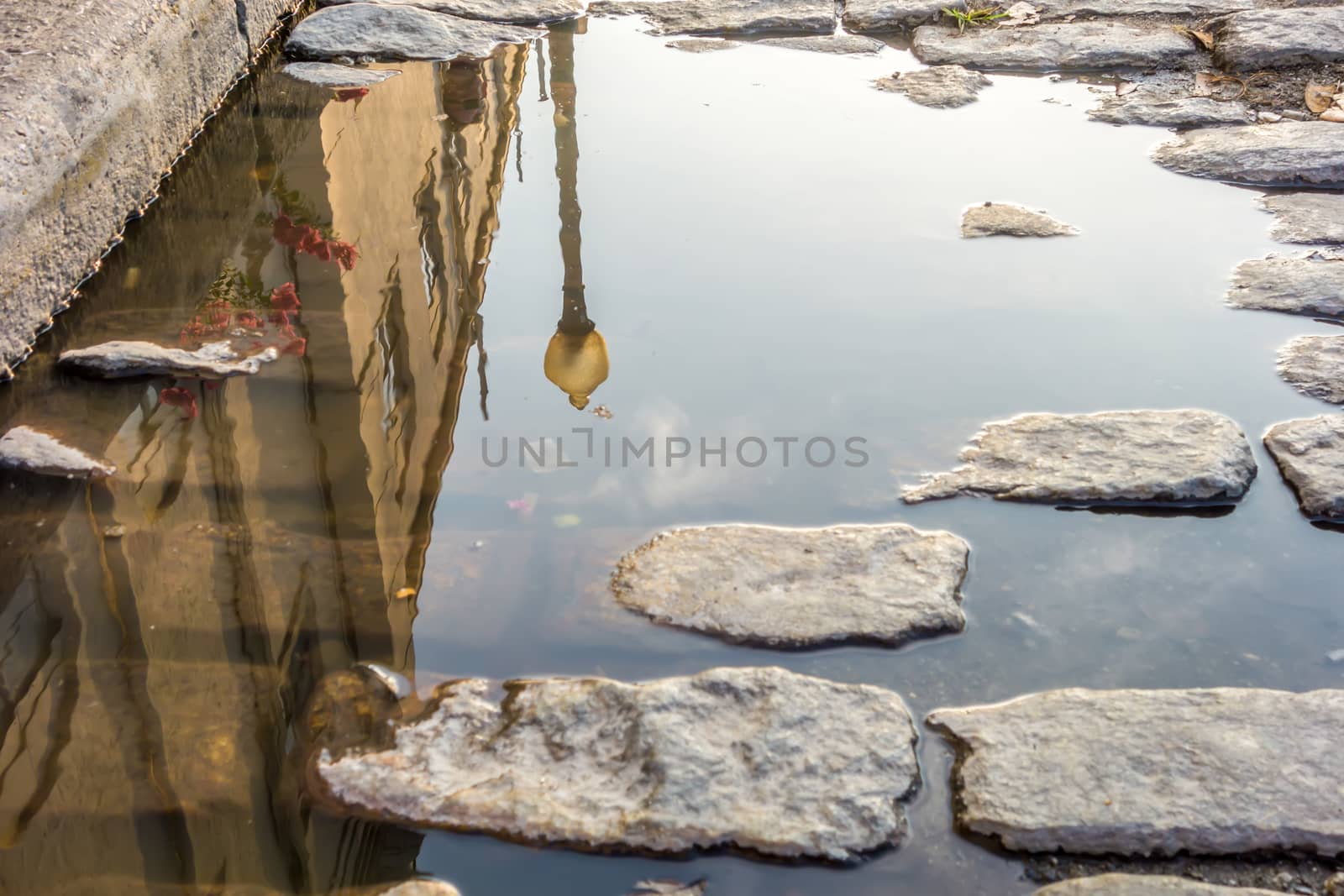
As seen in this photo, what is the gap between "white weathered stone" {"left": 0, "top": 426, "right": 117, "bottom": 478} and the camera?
7.27ft

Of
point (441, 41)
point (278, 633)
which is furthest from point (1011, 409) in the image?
point (441, 41)

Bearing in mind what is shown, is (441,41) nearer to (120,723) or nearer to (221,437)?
(221,437)

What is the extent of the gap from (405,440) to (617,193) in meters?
1.36

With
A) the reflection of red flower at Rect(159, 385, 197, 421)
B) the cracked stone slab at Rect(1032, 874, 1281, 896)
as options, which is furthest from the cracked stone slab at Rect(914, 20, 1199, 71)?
the cracked stone slab at Rect(1032, 874, 1281, 896)

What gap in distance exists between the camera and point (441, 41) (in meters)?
4.57

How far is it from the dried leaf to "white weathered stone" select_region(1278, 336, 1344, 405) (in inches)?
72.6

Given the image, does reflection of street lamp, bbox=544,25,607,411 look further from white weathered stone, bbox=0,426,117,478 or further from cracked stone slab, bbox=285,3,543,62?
white weathered stone, bbox=0,426,117,478

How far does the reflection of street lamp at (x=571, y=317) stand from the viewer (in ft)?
8.39

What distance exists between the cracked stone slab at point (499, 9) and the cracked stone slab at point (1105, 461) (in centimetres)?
342

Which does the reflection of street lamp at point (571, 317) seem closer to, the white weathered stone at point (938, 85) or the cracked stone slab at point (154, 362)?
the cracked stone slab at point (154, 362)

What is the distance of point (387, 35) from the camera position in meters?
4.55

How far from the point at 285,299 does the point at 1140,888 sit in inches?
89.1

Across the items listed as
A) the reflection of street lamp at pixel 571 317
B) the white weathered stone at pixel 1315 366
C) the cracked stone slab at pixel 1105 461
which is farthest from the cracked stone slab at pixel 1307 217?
the reflection of street lamp at pixel 571 317

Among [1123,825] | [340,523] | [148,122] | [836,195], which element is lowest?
[1123,825]
